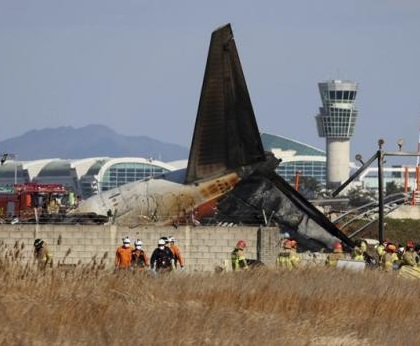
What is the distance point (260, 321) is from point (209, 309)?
79cm

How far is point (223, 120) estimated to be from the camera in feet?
164

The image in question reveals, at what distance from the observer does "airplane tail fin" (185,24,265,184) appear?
49.9 m

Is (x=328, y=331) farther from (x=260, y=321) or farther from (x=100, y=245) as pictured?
(x=100, y=245)

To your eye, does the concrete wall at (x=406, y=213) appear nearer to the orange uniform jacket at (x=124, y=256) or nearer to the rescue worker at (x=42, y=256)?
the orange uniform jacket at (x=124, y=256)

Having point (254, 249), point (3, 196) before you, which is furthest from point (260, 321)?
point (3, 196)

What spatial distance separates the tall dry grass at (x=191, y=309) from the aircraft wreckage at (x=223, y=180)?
790 inches

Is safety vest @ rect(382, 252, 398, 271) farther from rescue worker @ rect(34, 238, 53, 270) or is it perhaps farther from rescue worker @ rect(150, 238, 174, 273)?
rescue worker @ rect(34, 238, 53, 270)

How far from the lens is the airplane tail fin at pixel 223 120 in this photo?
49.9m

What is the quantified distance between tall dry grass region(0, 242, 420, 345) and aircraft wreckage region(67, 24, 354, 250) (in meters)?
20.1

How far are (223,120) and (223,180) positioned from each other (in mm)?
2103

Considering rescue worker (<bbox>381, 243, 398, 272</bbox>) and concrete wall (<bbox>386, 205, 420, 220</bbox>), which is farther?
concrete wall (<bbox>386, 205, 420, 220</bbox>)

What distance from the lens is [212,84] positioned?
5019cm

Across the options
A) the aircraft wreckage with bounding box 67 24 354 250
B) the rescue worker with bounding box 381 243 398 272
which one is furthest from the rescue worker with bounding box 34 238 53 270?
the aircraft wreckage with bounding box 67 24 354 250

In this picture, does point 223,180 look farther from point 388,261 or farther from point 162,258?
point 162,258
